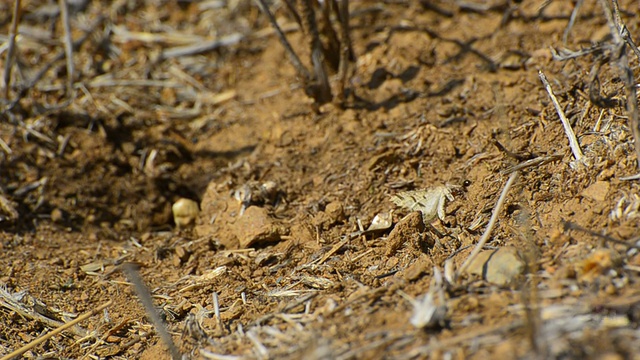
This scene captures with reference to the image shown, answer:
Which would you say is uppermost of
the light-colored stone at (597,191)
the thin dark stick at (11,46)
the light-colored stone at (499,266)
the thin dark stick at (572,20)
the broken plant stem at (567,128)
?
the thin dark stick at (11,46)

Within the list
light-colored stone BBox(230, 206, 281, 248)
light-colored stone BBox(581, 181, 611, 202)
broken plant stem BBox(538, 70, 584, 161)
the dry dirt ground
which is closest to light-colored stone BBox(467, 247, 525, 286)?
the dry dirt ground

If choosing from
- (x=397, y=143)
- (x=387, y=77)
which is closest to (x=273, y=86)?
(x=387, y=77)

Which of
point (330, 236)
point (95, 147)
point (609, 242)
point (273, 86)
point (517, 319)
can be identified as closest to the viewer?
point (517, 319)

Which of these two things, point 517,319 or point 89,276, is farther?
point 89,276

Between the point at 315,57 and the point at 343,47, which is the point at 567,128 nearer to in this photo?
the point at 343,47

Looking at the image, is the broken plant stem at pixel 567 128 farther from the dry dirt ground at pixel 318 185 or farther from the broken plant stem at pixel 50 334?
the broken plant stem at pixel 50 334

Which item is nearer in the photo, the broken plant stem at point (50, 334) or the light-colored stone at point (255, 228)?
the broken plant stem at point (50, 334)

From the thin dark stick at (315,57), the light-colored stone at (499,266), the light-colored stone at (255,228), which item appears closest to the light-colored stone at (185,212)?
the light-colored stone at (255,228)

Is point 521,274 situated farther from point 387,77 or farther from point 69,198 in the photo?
point 69,198

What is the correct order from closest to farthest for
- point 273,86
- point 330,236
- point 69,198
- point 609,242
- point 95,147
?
point 609,242 < point 330,236 < point 69,198 < point 95,147 < point 273,86
